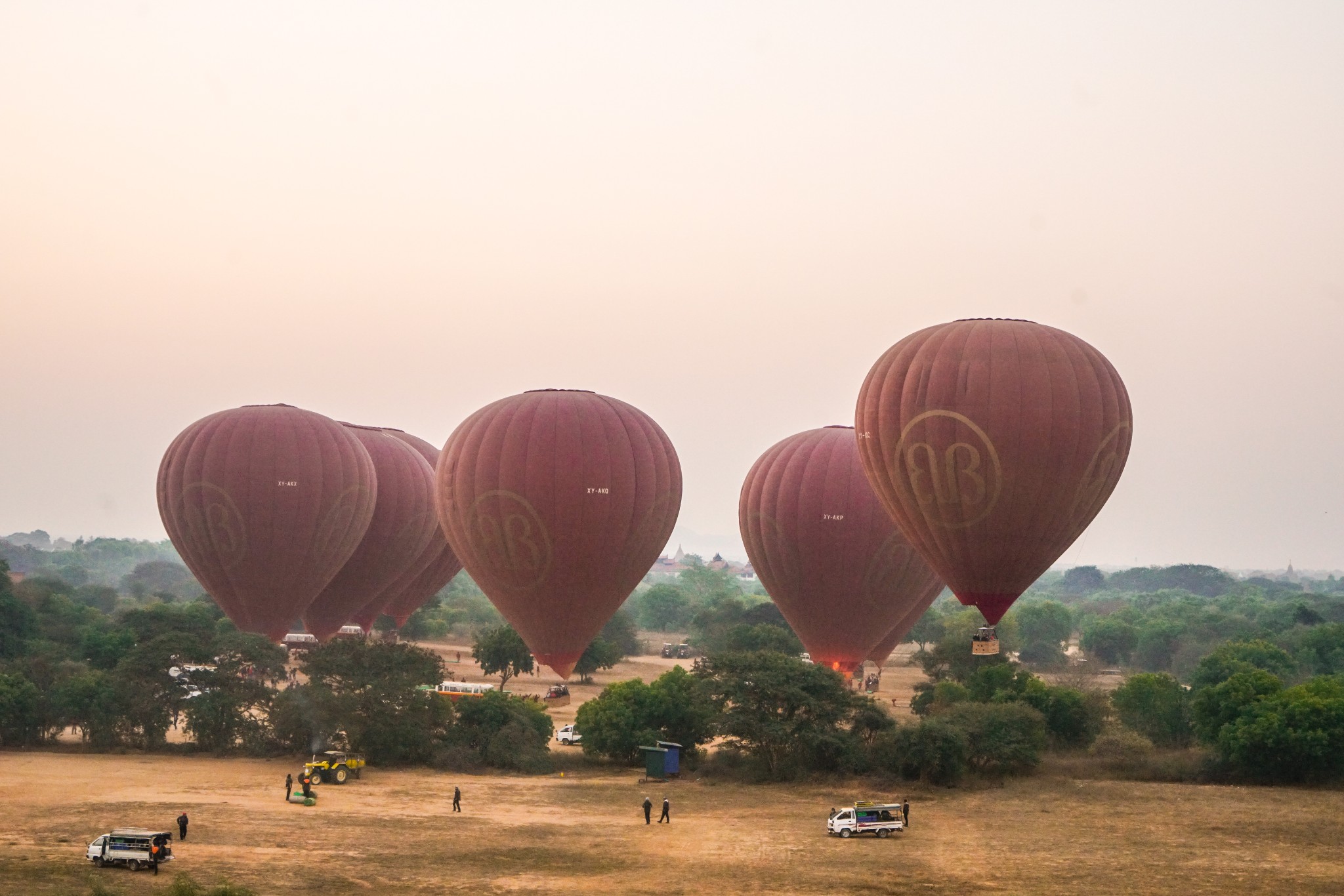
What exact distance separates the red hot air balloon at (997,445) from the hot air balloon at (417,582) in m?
28.2

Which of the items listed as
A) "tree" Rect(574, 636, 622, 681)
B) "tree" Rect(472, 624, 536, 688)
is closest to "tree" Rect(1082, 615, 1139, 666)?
"tree" Rect(574, 636, 622, 681)

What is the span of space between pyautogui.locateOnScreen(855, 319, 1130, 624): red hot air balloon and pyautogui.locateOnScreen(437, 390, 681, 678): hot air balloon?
874cm

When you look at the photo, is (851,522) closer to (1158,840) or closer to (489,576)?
(489,576)

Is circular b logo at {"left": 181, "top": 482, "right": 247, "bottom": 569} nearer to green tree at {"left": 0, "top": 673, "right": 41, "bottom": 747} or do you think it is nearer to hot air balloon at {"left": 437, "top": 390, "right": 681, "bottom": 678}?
green tree at {"left": 0, "top": 673, "right": 41, "bottom": 747}

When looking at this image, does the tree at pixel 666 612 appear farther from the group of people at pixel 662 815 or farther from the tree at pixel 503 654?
the group of people at pixel 662 815

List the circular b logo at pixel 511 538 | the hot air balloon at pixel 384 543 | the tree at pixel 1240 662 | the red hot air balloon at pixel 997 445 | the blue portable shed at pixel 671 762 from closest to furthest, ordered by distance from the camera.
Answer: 1. the red hot air balloon at pixel 997 445
2. the blue portable shed at pixel 671 762
3. the circular b logo at pixel 511 538
4. the tree at pixel 1240 662
5. the hot air balloon at pixel 384 543

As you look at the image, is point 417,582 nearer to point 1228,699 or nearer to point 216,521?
point 216,521

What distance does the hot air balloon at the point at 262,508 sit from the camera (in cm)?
5131

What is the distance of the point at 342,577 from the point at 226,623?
12.3 meters

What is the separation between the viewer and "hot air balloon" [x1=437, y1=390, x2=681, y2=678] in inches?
1711

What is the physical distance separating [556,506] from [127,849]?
17420 millimetres

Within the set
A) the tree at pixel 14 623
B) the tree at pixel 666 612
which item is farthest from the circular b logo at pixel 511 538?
the tree at pixel 666 612

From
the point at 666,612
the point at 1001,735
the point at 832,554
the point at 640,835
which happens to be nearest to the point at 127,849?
the point at 640,835

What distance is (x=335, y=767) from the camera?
41531mm
